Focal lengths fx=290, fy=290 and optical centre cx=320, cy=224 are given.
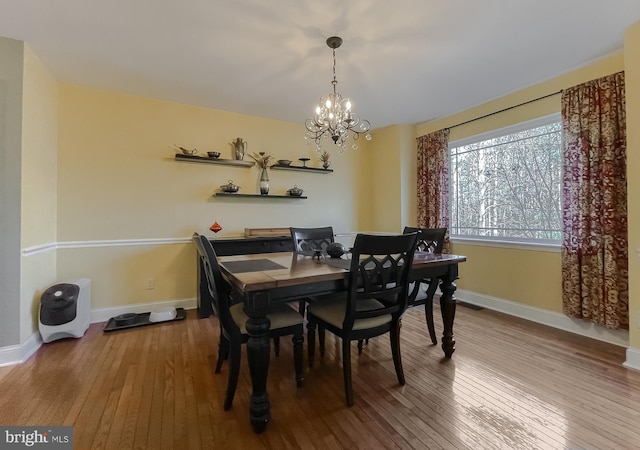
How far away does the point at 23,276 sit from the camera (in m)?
2.29

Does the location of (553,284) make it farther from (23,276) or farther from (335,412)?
(23,276)

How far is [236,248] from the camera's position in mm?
3371

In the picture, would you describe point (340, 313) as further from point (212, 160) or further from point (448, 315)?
point (212, 160)

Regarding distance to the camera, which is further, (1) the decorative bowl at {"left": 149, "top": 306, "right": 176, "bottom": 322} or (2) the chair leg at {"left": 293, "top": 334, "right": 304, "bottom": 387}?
(1) the decorative bowl at {"left": 149, "top": 306, "right": 176, "bottom": 322}

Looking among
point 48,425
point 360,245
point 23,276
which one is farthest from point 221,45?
point 48,425

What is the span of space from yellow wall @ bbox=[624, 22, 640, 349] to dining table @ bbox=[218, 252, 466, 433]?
1340 mm

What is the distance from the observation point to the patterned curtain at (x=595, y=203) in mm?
2445

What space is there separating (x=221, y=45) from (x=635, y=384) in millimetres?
3798

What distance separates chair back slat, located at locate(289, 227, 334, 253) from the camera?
2.80m

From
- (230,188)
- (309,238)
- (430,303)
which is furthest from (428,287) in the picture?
(230,188)

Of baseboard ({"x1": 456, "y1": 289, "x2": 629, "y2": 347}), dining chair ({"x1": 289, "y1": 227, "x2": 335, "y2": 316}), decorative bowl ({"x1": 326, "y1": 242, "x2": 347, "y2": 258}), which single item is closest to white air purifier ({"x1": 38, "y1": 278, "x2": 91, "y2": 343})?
dining chair ({"x1": 289, "y1": 227, "x2": 335, "y2": 316})

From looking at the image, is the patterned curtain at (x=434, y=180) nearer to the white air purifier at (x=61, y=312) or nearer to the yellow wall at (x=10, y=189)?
the white air purifier at (x=61, y=312)

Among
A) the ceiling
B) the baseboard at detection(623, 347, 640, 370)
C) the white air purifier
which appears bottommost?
the baseboard at detection(623, 347, 640, 370)

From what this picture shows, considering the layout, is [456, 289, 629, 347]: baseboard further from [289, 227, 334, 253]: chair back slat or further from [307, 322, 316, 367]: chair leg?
[307, 322, 316, 367]: chair leg
